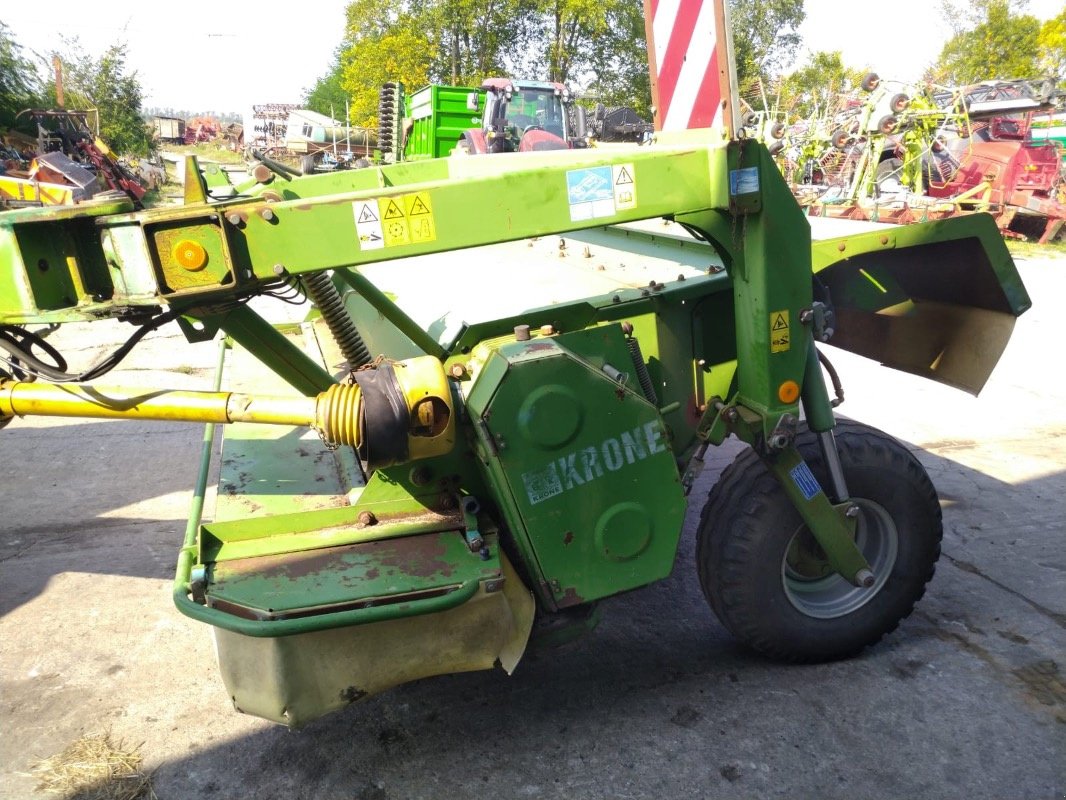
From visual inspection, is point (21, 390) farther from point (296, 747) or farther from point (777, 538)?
point (777, 538)

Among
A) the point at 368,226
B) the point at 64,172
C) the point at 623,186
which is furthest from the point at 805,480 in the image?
the point at 64,172

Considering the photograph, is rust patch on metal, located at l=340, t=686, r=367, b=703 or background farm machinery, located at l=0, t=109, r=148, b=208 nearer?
rust patch on metal, located at l=340, t=686, r=367, b=703

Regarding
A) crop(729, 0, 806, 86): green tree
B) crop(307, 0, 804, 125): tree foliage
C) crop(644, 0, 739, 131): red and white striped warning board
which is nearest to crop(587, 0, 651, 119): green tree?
crop(307, 0, 804, 125): tree foliage

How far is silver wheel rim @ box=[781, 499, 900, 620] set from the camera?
8.98ft

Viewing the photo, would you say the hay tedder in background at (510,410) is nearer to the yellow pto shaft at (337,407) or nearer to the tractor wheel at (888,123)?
the yellow pto shaft at (337,407)

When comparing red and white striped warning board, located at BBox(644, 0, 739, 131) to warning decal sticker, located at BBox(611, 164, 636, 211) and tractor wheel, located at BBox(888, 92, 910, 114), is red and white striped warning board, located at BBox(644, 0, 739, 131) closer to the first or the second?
warning decal sticker, located at BBox(611, 164, 636, 211)

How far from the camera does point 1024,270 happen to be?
33.7 feet

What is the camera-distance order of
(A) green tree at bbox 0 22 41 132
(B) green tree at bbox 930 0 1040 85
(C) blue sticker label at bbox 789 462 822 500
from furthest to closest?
(B) green tree at bbox 930 0 1040 85 < (A) green tree at bbox 0 22 41 132 < (C) blue sticker label at bbox 789 462 822 500

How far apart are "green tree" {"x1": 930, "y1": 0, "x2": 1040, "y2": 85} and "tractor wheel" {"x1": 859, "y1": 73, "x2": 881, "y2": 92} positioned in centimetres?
2253

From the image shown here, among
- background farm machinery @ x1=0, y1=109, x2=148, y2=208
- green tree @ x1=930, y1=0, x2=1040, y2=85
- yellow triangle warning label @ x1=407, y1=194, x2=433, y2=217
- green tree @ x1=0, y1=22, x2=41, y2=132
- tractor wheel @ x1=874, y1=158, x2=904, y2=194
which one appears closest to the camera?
yellow triangle warning label @ x1=407, y1=194, x2=433, y2=217

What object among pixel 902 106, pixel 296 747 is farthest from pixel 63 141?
pixel 296 747

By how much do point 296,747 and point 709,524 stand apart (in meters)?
1.45

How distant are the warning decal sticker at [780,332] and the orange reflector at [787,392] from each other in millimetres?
111

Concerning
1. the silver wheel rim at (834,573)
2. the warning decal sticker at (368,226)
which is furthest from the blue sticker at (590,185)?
the silver wheel rim at (834,573)
